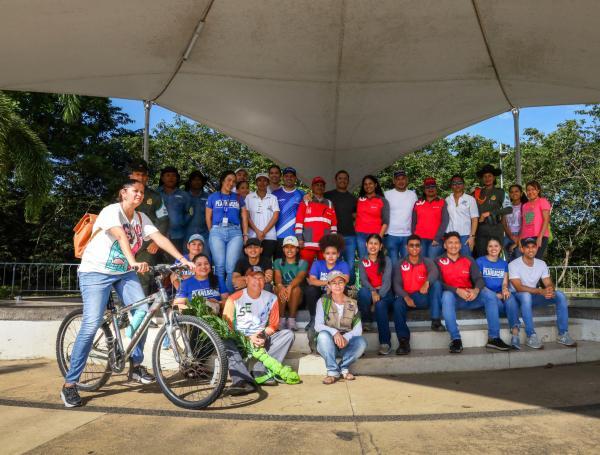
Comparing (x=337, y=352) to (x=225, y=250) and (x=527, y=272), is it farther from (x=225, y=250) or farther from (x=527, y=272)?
(x=527, y=272)

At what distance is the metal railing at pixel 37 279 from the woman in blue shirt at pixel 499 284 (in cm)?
1066

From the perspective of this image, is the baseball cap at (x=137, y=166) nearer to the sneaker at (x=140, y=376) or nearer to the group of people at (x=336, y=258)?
the group of people at (x=336, y=258)

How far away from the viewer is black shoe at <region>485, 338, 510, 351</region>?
185 inches

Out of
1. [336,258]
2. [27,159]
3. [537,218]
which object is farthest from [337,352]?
[27,159]

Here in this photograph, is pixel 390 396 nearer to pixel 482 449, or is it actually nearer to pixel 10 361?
pixel 482 449

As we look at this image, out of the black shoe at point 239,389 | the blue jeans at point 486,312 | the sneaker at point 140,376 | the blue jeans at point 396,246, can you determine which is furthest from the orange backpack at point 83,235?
the blue jeans at point 396,246

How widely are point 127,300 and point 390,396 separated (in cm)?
232

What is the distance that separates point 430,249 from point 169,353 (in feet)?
12.5

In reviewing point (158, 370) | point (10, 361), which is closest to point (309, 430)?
point (158, 370)

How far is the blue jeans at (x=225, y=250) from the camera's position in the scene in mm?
5406

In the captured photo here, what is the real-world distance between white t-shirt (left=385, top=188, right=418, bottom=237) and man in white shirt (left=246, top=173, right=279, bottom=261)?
157 cm

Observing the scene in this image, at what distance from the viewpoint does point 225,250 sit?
18.1 ft

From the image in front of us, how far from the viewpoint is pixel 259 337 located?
4.02 meters

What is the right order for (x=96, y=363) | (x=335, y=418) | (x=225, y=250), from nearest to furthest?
(x=335, y=418) < (x=96, y=363) < (x=225, y=250)
